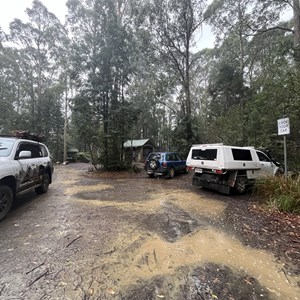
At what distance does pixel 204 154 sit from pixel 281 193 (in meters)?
2.76

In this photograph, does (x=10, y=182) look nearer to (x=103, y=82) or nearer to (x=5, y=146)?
(x=5, y=146)

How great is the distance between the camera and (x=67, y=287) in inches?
84.5

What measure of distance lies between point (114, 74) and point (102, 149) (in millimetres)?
5826

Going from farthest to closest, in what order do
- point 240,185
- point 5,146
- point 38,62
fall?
point 38,62 < point 240,185 < point 5,146

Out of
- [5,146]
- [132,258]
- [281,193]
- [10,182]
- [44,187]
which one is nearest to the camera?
[132,258]

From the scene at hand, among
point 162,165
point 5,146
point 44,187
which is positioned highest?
point 5,146

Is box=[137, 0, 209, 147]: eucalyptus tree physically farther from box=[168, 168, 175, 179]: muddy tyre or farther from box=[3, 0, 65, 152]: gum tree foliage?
box=[3, 0, 65, 152]: gum tree foliage

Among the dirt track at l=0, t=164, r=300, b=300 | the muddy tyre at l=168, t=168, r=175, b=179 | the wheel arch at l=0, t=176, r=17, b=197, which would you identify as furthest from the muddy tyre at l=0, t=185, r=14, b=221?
the muddy tyre at l=168, t=168, r=175, b=179

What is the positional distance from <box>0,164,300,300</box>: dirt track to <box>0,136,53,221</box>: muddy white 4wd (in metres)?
0.56

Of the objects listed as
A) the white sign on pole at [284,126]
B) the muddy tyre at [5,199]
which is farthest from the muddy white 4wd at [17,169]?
the white sign on pole at [284,126]

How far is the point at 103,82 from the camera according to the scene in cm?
1388

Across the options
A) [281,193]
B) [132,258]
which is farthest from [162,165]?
[132,258]

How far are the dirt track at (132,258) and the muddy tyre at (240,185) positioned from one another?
2.24 meters

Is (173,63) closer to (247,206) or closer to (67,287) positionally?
(247,206)
